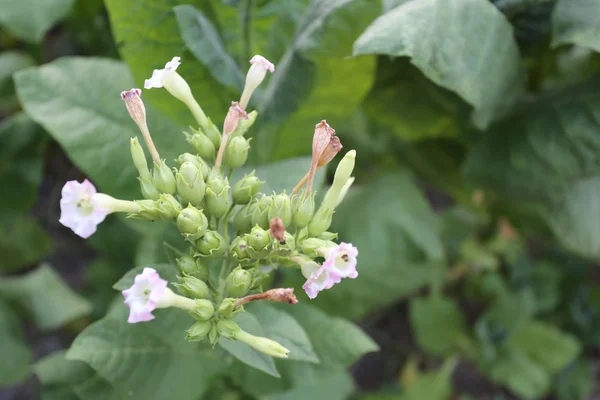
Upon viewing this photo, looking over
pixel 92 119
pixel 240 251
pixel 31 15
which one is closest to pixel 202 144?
pixel 240 251

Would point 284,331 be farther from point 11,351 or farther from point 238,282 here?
point 11,351

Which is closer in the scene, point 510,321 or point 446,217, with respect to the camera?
point 510,321

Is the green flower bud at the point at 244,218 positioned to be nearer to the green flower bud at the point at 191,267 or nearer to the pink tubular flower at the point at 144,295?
the green flower bud at the point at 191,267

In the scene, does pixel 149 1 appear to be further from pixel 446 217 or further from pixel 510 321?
pixel 510 321

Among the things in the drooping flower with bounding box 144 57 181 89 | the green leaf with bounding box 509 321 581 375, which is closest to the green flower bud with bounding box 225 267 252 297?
the drooping flower with bounding box 144 57 181 89

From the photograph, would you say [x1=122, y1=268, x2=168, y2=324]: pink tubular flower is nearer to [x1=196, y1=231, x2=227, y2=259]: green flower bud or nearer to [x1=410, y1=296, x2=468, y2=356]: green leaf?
[x1=196, y1=231, x2=227, y2=259]: green flower bud

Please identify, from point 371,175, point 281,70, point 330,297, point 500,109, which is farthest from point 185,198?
point 371,175
